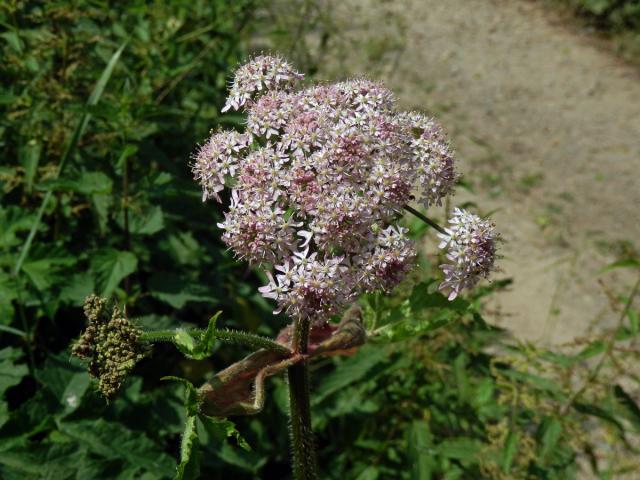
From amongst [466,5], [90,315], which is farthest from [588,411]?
[466,5]

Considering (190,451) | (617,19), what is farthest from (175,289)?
(617,19)

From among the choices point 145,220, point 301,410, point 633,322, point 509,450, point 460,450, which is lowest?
point 460,450

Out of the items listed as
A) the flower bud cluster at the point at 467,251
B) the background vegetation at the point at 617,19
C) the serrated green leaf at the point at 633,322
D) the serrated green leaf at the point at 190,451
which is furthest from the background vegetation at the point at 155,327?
the background vegetation at the point at 617,19

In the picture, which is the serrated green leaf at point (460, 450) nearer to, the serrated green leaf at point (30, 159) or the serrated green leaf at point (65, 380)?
the serrated green leaf at point (65, 380)

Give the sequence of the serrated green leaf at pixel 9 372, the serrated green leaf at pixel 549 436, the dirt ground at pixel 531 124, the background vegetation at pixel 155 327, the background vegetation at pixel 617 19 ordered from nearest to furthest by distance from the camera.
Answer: the serrated green leaf at pixel 9 372, the background vegetation at pixel 155 327, the serrated green leaf at pixel 549 436, the dirt ground at pixel 531 124, the background vegetation at pixel 617 19

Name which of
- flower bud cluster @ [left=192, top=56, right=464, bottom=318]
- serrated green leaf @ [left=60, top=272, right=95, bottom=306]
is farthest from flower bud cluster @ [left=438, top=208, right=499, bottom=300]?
serrated green leaf @ [left=60, top=272, right=95, bottom=306]

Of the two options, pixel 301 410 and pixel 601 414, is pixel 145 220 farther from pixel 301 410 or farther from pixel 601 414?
pixel 601 414

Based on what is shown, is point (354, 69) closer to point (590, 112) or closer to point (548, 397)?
point (590, 112)
